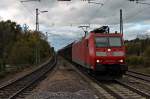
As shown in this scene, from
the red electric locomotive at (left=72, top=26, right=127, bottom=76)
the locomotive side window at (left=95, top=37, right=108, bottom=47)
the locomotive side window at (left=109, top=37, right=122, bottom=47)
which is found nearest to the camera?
the red electric locomotive at (left=72, top=26, right=127, bottom=76)

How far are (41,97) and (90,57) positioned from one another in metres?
9.33

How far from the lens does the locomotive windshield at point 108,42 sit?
25.0m

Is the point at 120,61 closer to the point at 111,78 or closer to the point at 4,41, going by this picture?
the point at 111,78

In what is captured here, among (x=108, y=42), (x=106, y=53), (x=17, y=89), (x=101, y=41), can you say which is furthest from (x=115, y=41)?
(x=17, y=89)

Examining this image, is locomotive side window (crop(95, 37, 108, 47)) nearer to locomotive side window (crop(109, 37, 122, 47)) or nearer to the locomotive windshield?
the locomotive windshield

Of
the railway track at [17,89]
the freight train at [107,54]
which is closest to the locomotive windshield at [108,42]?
the freight train at [107,54]

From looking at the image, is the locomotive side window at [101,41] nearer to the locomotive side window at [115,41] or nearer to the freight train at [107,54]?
the freight train at [107,54]

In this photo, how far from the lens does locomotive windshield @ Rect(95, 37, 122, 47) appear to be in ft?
82.0

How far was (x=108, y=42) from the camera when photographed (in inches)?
989

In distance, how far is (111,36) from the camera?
83.0 feet

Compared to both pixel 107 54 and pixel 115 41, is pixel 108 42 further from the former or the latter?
pixel 107 54

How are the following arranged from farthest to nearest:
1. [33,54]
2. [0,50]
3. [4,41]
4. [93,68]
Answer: [4,41] → [0,50] → [33,54] → [93,68]

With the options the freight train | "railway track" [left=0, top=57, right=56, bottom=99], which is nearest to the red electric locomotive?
the freight train

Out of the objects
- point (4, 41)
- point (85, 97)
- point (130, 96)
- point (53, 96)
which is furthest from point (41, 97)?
point (4, 41)
